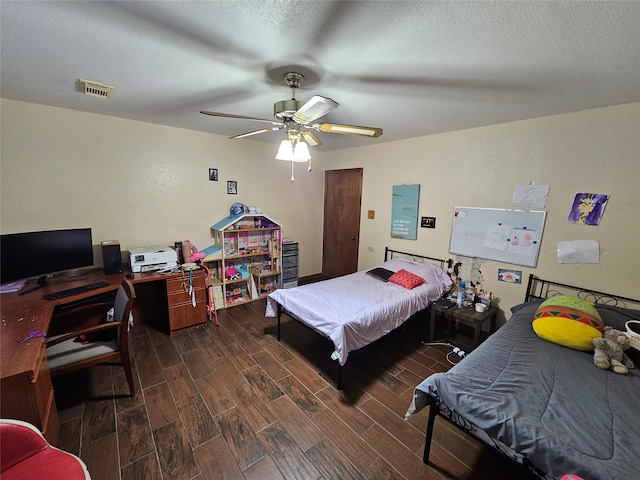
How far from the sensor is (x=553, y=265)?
2533mm

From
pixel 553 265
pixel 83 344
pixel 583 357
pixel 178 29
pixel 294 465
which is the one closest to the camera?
pixel 178 29

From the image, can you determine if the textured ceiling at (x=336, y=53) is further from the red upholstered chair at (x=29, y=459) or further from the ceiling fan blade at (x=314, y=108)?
the red upholstered chair at (x=29, y=459)

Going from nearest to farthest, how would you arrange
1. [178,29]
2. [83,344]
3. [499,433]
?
[499,433] < [178,29] < [83,344]

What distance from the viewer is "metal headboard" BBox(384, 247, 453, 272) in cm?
332

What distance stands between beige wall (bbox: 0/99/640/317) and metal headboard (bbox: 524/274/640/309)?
0.07 meters

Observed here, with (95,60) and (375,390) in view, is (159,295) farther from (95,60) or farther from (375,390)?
(375,390)

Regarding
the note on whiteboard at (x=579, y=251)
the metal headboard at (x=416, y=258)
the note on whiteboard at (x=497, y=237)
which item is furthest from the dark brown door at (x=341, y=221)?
the note on whiteboard at (x=579, y=251)

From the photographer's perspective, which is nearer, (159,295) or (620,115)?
(620,115)

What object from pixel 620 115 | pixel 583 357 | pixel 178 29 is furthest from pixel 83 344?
pixel 620 115

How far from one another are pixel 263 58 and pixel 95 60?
1.10 m

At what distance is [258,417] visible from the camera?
189 cm

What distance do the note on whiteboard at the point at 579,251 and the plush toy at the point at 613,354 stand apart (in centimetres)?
90

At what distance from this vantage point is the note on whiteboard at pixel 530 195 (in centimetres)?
254

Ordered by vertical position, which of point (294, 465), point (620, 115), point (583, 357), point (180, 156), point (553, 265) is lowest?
point (294, 465)
